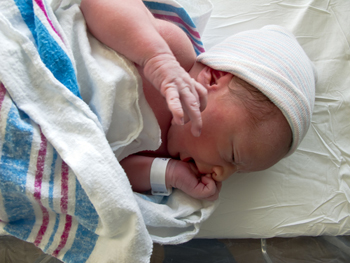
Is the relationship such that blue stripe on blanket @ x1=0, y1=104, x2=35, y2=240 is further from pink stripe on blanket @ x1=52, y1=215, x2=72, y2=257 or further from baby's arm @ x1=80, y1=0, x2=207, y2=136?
baby's arm @ x1=80, y1=0, x2=207, y2=136

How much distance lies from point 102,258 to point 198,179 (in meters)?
0.30

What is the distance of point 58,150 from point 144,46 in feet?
0.88

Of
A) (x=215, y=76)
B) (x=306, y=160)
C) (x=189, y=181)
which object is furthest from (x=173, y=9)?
(x=306, y=160)

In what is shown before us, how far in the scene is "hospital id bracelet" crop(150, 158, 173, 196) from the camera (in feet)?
2.38

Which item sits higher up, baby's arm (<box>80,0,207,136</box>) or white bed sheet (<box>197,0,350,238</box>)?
baby's arm (<box>80,0,207,136</box>)

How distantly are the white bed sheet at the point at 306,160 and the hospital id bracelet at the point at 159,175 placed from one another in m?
0.20

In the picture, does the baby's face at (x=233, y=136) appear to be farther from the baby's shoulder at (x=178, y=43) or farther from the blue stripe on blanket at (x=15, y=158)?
the blue stripe on blanket at (x=15, y=158)

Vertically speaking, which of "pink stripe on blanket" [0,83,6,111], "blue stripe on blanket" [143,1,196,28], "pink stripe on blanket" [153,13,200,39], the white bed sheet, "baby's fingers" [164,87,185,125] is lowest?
the white bed sheet

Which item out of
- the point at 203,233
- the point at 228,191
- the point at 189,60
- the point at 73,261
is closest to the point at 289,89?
the point at 189,60

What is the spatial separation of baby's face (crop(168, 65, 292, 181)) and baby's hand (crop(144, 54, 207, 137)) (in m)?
0.08

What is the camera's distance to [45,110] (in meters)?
0.54

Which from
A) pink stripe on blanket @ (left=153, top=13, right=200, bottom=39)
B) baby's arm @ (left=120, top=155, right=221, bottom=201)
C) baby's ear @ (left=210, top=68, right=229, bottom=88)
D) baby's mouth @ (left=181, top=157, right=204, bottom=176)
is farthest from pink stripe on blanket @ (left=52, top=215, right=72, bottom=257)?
pink stripe on blanket @ (left=153, top=13, right=200, bottom=39)

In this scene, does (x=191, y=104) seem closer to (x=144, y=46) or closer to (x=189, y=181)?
(x=144, y=46)

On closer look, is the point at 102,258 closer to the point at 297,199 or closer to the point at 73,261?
the point at 73,261
